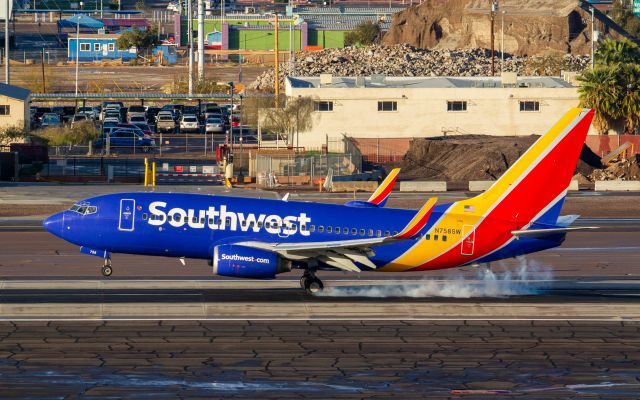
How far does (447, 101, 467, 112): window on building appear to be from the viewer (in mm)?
109688

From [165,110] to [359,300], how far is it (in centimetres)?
9769

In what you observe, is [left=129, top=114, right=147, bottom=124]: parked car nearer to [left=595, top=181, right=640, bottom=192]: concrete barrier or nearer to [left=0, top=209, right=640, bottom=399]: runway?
[left=595, top=181, right=640, bottom=192]: concrete barrier

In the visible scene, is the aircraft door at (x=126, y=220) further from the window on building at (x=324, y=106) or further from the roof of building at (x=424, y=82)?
the roof of building at (x=424, y=82)

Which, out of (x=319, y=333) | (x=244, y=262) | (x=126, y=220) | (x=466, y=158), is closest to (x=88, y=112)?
(x=466, y=158)

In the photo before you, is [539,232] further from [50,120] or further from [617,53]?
[50,120]

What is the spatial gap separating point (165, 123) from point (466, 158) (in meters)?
45.8

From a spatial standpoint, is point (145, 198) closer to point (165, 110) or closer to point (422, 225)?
point (422, 225)

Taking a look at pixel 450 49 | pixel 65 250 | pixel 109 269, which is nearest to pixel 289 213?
pixel 109 269

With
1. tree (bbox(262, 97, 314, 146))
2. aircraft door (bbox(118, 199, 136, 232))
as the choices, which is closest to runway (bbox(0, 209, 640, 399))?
aircraft door (bbox(118, 199, 136, 232))

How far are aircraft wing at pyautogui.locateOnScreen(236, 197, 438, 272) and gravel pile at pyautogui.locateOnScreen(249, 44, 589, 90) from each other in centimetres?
11660

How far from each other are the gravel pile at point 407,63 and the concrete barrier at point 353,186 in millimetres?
74951

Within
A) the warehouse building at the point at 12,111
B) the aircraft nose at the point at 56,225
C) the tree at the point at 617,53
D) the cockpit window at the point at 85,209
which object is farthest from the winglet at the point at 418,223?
the tree at the point at 617,53

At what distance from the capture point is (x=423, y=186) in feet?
282

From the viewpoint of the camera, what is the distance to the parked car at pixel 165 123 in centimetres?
13025
